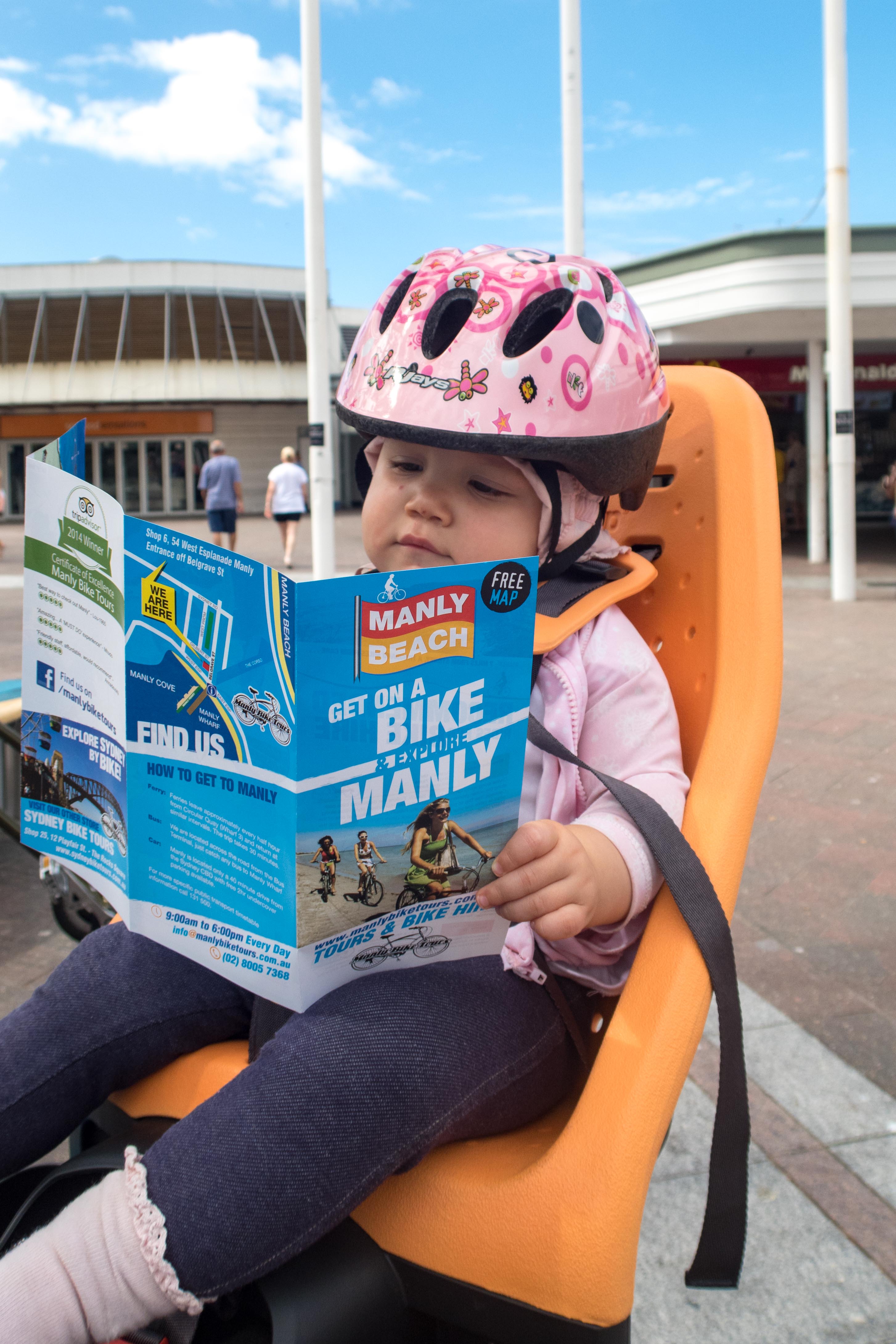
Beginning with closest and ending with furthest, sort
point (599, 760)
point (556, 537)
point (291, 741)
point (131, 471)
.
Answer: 1. point (291, 741)
2. point (599, 760)
3. point (556, 537)
4. point (131, 471)

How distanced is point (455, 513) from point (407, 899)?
53cm

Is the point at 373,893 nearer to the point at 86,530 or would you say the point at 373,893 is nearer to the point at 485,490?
the point at 86,530

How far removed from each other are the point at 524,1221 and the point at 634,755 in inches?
19.8

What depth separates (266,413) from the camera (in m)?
26.5

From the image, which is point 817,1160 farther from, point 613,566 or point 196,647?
point 196,647

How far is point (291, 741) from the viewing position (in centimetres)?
82

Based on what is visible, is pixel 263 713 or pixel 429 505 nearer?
pixel 263 713

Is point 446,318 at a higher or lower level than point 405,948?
higher

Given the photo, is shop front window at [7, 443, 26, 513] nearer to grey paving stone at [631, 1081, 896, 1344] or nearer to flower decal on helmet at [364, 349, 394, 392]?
flower decal on helmet at [364, 349, 394, 392]

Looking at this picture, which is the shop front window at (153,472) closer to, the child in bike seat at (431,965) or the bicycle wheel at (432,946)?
the child in bike seat at (431,965)

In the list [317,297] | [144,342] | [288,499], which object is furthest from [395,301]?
[144,342]

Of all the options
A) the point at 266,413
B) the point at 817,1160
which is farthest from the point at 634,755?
the point at 266,413

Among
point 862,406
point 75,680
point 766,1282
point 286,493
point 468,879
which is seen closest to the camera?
point 468,879

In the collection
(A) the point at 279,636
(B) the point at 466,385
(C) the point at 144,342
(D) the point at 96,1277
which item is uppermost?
(C) the point at 144,342
